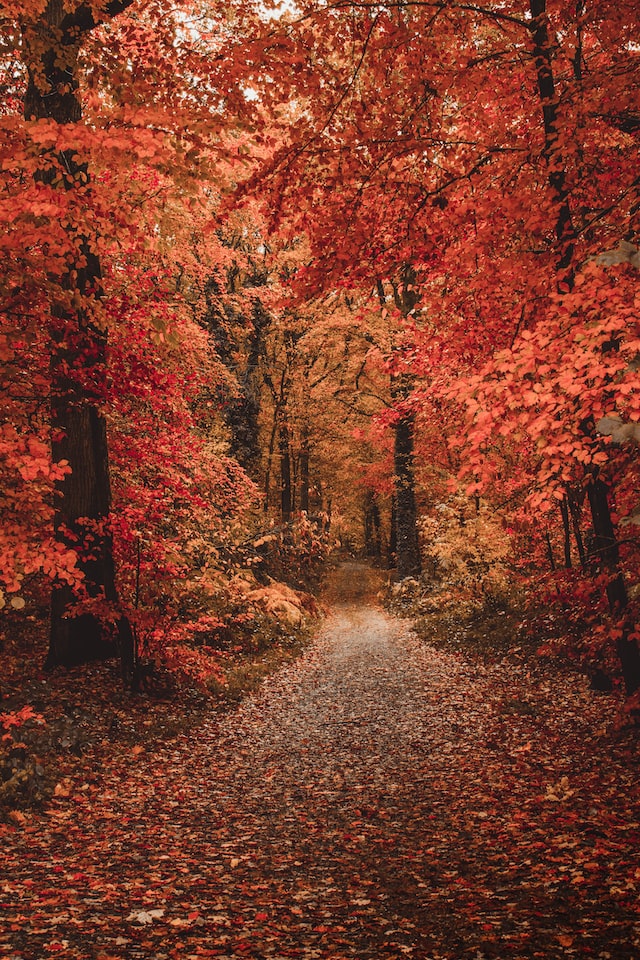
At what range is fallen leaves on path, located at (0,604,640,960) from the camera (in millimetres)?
3734

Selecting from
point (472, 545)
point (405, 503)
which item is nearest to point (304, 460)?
point (405, 503)

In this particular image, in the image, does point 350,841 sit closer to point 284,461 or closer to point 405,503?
point 405,503

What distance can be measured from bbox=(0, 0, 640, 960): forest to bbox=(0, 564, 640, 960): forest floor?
78 millimetres

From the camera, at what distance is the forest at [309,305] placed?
4902 millimetres

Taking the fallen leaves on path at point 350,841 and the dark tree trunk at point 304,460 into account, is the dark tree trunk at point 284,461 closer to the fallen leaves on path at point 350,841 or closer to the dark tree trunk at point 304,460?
the dark tree trunk at point 304,460

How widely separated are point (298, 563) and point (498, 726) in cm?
1610

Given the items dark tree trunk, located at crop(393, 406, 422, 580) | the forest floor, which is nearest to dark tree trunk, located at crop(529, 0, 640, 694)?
the forest floor

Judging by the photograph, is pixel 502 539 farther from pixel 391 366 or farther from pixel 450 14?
pixel 450 14

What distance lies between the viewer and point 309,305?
8445 millimetres

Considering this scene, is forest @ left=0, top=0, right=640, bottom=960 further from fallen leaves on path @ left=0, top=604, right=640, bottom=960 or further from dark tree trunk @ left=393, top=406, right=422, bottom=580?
dark tree trunk @ left=393, top=406, right=422, bottom=580

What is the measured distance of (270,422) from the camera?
2930 cm

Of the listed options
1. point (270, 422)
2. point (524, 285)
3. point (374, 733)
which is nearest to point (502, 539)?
point (374, 733)

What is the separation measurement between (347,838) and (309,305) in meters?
6.19

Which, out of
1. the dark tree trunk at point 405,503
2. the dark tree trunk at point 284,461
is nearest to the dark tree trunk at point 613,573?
the dark tree trunk at point 405,503
